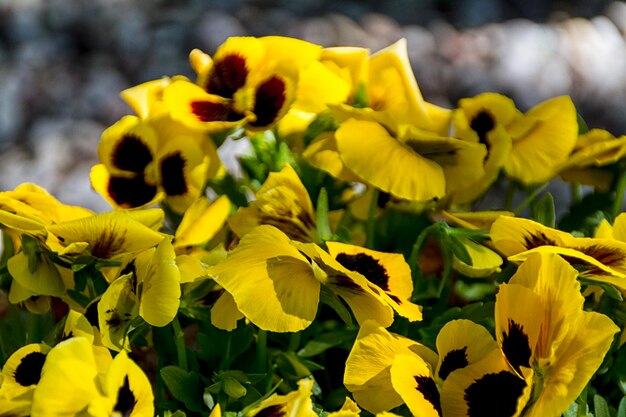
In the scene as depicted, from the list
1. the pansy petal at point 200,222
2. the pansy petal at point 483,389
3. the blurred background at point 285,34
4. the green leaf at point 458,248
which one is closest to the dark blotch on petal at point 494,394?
the pansy petal at point 483,389

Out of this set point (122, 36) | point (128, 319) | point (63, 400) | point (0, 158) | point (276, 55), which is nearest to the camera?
point (63, 400)

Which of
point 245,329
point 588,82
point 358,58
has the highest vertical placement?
point 358,58


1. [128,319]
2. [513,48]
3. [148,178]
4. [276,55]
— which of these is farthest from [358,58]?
[513,48]

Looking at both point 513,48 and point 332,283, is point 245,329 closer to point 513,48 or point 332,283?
point 332,283

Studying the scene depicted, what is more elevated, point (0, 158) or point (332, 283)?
point (332, 283)

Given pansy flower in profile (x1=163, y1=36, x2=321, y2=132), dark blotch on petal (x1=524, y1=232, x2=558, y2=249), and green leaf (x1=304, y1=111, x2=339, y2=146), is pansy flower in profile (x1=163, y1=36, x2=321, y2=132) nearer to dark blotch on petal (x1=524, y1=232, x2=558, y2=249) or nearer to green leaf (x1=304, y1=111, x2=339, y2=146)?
green leaf (x1=304, y1=111, x2=339, y2=146)

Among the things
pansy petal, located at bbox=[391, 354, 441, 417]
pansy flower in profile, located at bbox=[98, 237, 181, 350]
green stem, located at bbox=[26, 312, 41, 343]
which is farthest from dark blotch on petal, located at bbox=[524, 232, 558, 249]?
green stem, located at bbox=[26, 312, 41, 343]

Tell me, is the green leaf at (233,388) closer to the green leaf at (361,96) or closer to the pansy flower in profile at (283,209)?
the pansy flower in profile at (283,209)
